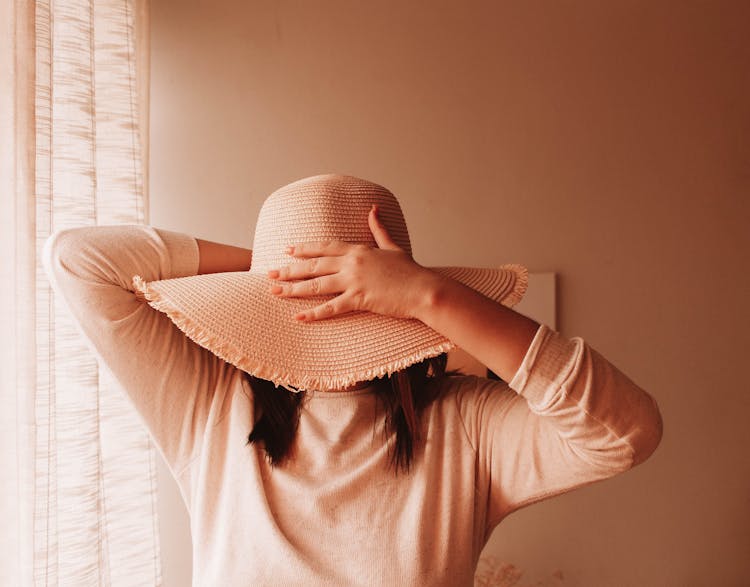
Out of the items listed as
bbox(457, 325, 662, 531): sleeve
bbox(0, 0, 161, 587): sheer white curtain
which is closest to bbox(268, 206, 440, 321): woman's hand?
bbox(457, 325, 662, 531): sleeve

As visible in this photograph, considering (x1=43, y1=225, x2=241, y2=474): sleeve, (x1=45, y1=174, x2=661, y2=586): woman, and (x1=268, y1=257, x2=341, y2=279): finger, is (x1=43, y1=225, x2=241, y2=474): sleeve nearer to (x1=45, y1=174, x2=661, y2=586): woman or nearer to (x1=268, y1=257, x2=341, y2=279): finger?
(x1=45, y1=174, x2=661, y2=586): woman

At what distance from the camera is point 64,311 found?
96 centimetres

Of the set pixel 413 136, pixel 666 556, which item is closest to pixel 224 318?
pixel 413 136

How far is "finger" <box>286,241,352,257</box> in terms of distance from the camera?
640mm

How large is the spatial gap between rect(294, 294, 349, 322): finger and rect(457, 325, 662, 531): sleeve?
0.68 feet

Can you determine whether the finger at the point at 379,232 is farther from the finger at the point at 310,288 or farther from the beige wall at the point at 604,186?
the beige wall at the point at 604,186

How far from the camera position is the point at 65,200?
1000 millimetres

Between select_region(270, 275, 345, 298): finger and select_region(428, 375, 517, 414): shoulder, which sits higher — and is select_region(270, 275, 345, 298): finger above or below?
above

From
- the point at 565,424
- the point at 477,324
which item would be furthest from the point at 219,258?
the point at 565,424

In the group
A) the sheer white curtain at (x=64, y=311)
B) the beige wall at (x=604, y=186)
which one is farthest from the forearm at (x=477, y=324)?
the beige wall at (x=604, y=186)

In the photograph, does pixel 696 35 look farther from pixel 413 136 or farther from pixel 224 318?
pixel 224 318

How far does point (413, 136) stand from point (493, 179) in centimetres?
26

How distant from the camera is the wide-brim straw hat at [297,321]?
1.98 ft

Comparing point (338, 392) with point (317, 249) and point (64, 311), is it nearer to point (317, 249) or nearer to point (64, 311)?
point (317, 249)
